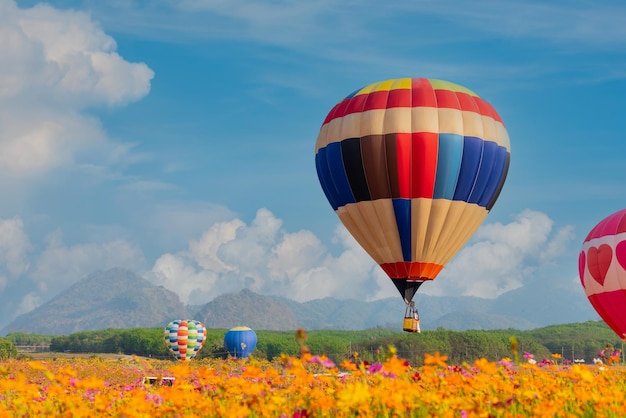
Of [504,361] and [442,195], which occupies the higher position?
[442,195]

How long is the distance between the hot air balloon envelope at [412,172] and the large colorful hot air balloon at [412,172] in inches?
1.8

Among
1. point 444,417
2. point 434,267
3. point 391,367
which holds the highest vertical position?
point 434,267

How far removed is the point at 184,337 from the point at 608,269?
62.2 meters

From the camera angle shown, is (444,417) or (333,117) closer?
(444,417)

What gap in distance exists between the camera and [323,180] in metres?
38.9

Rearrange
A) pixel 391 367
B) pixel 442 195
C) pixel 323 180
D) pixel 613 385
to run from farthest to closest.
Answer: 1. pixel 323 180
2. pixel 442 195
3. pixel 613 385
4. pixel 391 367

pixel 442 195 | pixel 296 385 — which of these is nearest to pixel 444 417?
pixel 296 385

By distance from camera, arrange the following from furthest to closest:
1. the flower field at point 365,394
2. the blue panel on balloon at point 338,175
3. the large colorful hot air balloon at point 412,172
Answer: the blue panel on balloon at point 338,175 < the large colorful hot air balloon at point 412,172 < the flower field at point 365,394

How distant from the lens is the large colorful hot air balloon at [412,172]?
116 ft

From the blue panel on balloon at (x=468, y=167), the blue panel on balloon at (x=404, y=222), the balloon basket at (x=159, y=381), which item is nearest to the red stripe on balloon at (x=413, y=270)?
the blue panel on balloon at (x=404, y=222)

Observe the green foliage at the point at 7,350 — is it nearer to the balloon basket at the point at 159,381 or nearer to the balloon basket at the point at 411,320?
the balloon basket at the point at 411,320

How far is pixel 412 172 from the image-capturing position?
35.4m

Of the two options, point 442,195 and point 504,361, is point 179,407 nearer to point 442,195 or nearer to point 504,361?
point 504,361

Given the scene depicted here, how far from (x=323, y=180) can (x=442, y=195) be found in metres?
6.53
